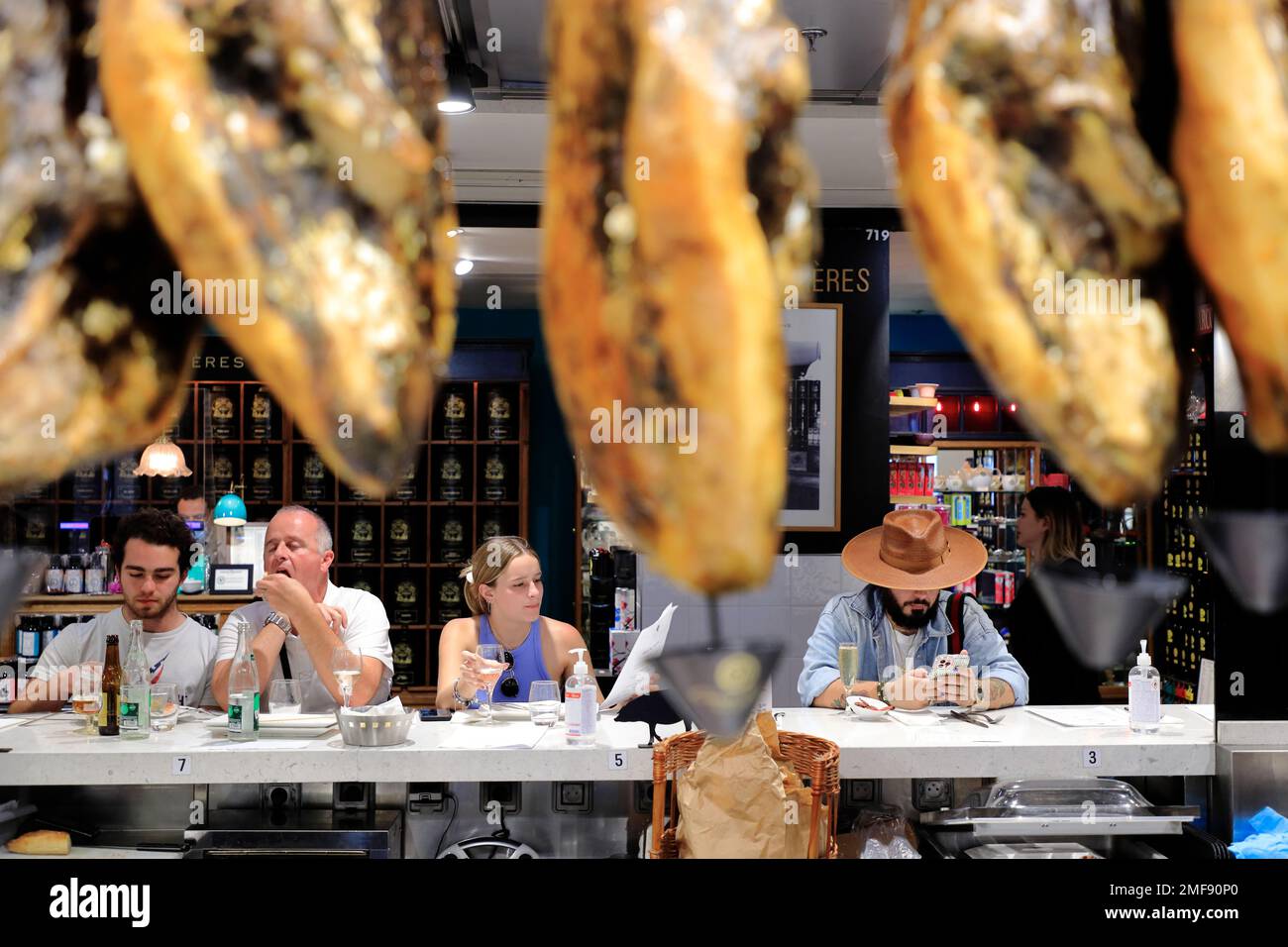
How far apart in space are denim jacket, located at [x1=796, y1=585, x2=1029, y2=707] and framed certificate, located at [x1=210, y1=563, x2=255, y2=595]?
3603mm

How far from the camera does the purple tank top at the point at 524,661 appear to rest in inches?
125

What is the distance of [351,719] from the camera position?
250 cm

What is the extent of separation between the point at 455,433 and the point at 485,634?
3741mm

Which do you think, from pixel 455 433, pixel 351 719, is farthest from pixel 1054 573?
pixel 455 433

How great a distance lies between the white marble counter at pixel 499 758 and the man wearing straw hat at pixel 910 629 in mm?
295

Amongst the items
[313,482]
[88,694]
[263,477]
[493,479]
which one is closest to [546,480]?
[493,479]

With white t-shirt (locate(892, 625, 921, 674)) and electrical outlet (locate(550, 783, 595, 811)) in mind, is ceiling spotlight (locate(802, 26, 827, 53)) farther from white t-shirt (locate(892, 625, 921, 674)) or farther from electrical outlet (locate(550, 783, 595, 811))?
electrical outlet (locate(550, 783, 595, 811))

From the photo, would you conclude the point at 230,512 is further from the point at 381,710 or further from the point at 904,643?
the point at 904,643

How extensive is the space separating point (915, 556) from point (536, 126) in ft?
4.83

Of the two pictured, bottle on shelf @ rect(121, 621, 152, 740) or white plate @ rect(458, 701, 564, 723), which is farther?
white plate @ rect(458, 701, 564, 723)

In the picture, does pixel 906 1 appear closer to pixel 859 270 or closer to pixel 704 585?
pixel 704 585

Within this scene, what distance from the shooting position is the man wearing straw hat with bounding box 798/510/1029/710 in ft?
8.95

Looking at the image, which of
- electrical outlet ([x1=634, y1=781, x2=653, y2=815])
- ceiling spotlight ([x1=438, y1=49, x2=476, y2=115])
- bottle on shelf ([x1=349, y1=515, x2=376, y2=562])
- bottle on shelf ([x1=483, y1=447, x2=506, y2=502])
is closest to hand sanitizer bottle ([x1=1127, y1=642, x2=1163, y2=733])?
electrical outlet ([x1=634, y1=781, x2=653, y2=815])

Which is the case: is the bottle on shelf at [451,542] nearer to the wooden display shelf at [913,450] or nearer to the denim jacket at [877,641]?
the wooden display shelf at [913,450]
